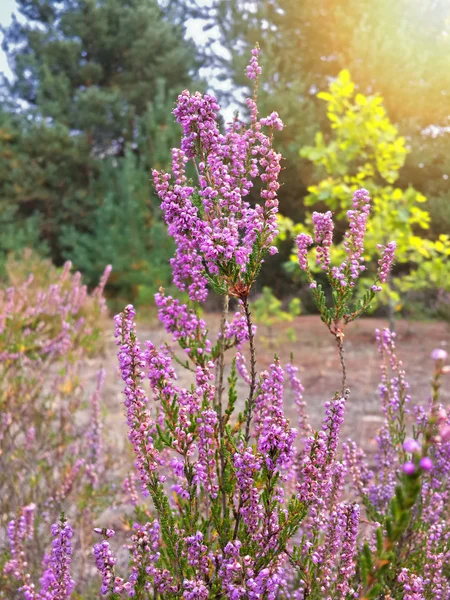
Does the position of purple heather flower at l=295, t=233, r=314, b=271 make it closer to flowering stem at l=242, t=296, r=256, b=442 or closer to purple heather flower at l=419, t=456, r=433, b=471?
flowering stem at l=242, t=296, r=256, b=442

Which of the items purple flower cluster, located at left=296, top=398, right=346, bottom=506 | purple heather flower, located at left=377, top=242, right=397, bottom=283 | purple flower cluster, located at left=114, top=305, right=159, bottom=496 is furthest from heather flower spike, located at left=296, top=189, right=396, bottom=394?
purple flower cluster, located at left=114, top=305, right=159, bottom=496

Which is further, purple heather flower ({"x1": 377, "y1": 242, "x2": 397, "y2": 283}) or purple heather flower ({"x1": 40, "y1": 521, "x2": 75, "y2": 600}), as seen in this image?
purple heather flower ({"x1": 377, "y1": 242, "x2": 397, "y2": 283})

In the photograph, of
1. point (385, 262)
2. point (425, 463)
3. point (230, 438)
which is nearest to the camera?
point (425, 463)

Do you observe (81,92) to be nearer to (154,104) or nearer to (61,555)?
(154,104)

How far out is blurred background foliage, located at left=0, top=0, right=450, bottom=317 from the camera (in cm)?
1515

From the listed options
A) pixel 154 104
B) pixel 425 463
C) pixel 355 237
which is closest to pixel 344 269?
pixel 355 237

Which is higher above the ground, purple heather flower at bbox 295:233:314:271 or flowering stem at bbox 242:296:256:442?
purple heather flower at bbox 295:233:314:271

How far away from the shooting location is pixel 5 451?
3795 millimetres

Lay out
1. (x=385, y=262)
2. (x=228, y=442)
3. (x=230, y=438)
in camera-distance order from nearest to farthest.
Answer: (x=230, y=438) < (x=228, y=442) < (x=385, y=262)

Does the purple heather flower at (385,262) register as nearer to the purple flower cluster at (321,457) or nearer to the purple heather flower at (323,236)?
the purple heather flower at (323,236)

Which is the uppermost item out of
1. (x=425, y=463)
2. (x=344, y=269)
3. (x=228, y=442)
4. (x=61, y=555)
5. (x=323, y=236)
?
(x=323, y=236)

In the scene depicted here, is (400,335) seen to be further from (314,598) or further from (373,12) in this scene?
(314,598)

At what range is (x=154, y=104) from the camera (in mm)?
17594

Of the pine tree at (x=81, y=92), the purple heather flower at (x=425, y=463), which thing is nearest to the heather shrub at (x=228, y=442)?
the purple heather flower at (x=425, y=463)
